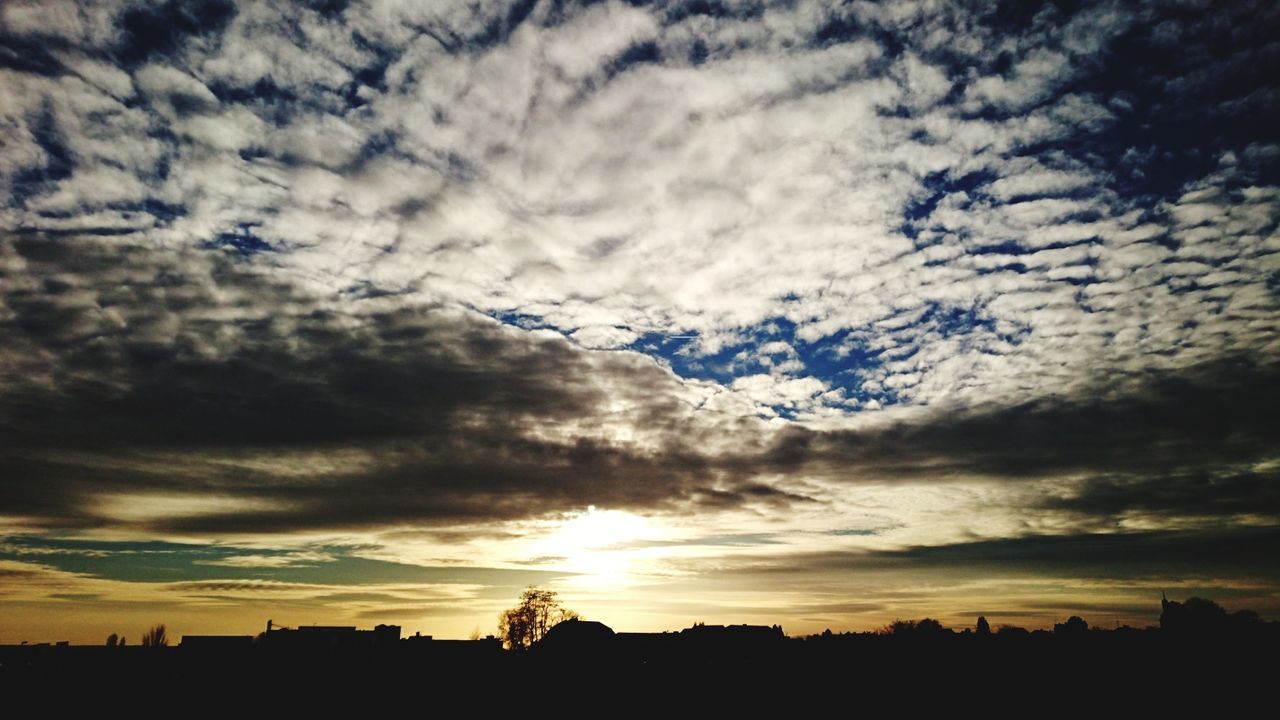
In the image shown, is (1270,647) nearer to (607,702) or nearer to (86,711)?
(607,702)

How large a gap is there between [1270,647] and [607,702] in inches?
1870

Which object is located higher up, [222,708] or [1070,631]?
[1070,631]

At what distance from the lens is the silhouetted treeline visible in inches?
1939

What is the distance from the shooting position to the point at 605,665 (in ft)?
209

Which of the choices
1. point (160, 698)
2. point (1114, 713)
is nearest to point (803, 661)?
point (1114, 713)

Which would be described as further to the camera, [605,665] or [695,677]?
[605,665]

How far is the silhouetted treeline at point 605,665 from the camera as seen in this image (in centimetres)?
4925

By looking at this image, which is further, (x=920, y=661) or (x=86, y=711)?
(x=920, y=661)

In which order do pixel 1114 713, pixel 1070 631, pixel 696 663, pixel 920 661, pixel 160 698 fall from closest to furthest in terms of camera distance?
pixel 1114 713 → pixel 160 698 → pixel 920 661 → pixel 696 663 → pixel 1070 631

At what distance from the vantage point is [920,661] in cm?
5681

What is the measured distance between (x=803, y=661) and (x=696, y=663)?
10.1 meters

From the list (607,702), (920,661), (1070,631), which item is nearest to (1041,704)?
(920,661)

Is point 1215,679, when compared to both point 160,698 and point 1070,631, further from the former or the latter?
point 160,698

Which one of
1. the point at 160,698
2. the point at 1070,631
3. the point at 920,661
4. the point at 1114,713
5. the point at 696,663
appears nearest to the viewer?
the point at 1114,713
